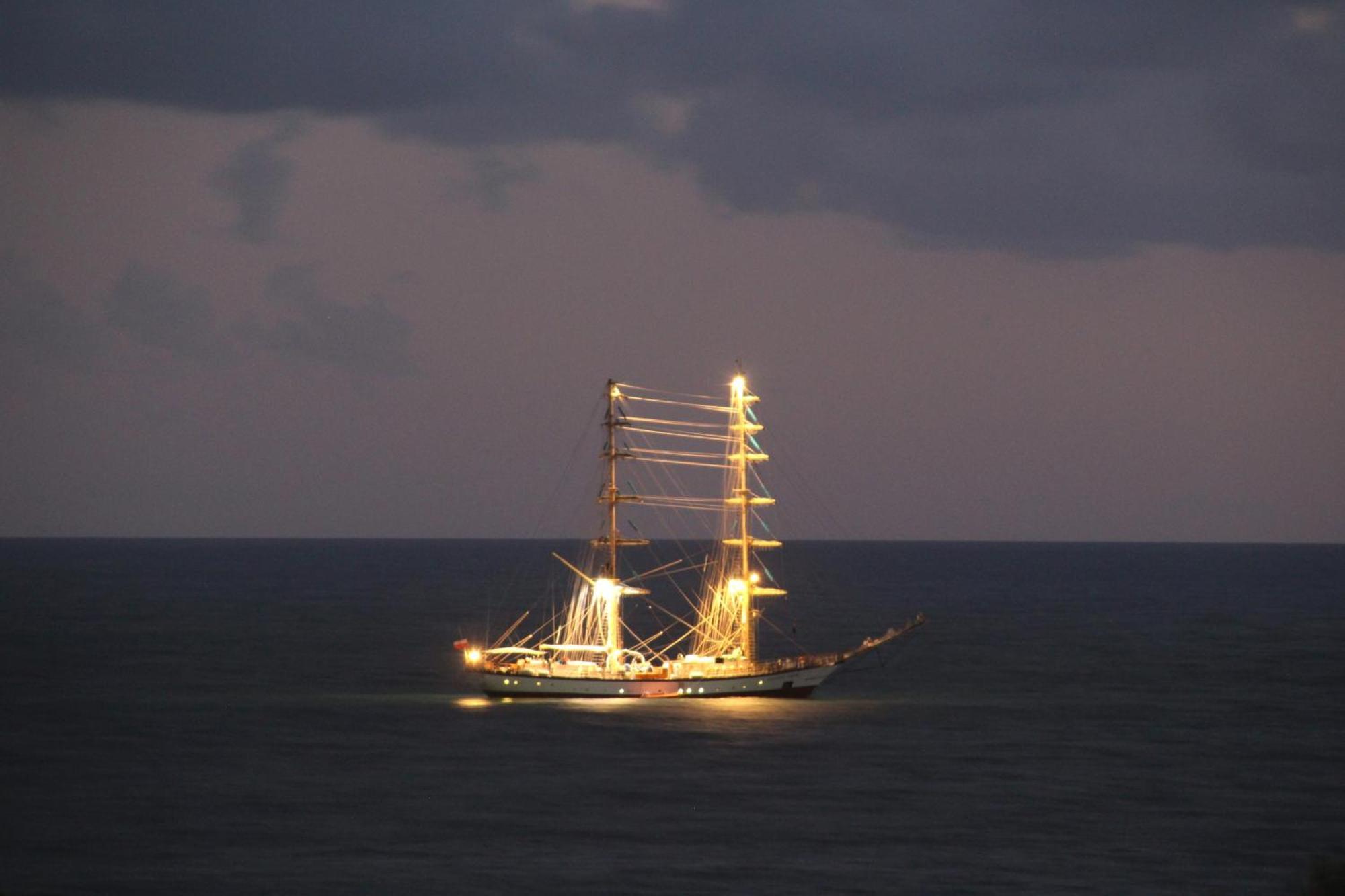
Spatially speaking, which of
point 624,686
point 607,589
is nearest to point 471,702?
point 624,686

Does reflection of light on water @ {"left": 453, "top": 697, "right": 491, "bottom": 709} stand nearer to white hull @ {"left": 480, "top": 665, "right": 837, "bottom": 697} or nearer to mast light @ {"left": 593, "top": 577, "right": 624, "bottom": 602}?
white hull @ {"left": 480, "top": 665, "right": 837, "bottom": 697}

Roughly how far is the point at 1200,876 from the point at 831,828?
13.0 meters

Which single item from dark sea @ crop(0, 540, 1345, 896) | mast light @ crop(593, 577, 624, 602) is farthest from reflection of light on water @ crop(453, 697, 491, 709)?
mast light @ crop(593, 577, 624, 602)

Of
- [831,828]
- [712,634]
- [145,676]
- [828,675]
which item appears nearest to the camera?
[831,828]

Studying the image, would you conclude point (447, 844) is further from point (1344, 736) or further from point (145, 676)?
point (145, 676)

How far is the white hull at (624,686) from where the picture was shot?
95.8 metres

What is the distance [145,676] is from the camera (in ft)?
379

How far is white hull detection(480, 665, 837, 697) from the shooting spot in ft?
314

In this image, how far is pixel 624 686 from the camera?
96250 mm

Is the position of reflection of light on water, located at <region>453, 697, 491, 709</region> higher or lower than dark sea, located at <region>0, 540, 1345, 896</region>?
higher

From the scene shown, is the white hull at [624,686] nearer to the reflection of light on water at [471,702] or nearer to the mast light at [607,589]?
the reflection of light on water at [471,702]

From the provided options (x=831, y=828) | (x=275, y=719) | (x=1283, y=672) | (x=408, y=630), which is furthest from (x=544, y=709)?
(x=408, y=630)

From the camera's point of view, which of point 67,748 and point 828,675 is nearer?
point 67,748

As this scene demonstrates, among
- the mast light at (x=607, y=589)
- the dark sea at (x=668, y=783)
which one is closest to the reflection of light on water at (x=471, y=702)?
the dark sea at (x=668, y=783)
